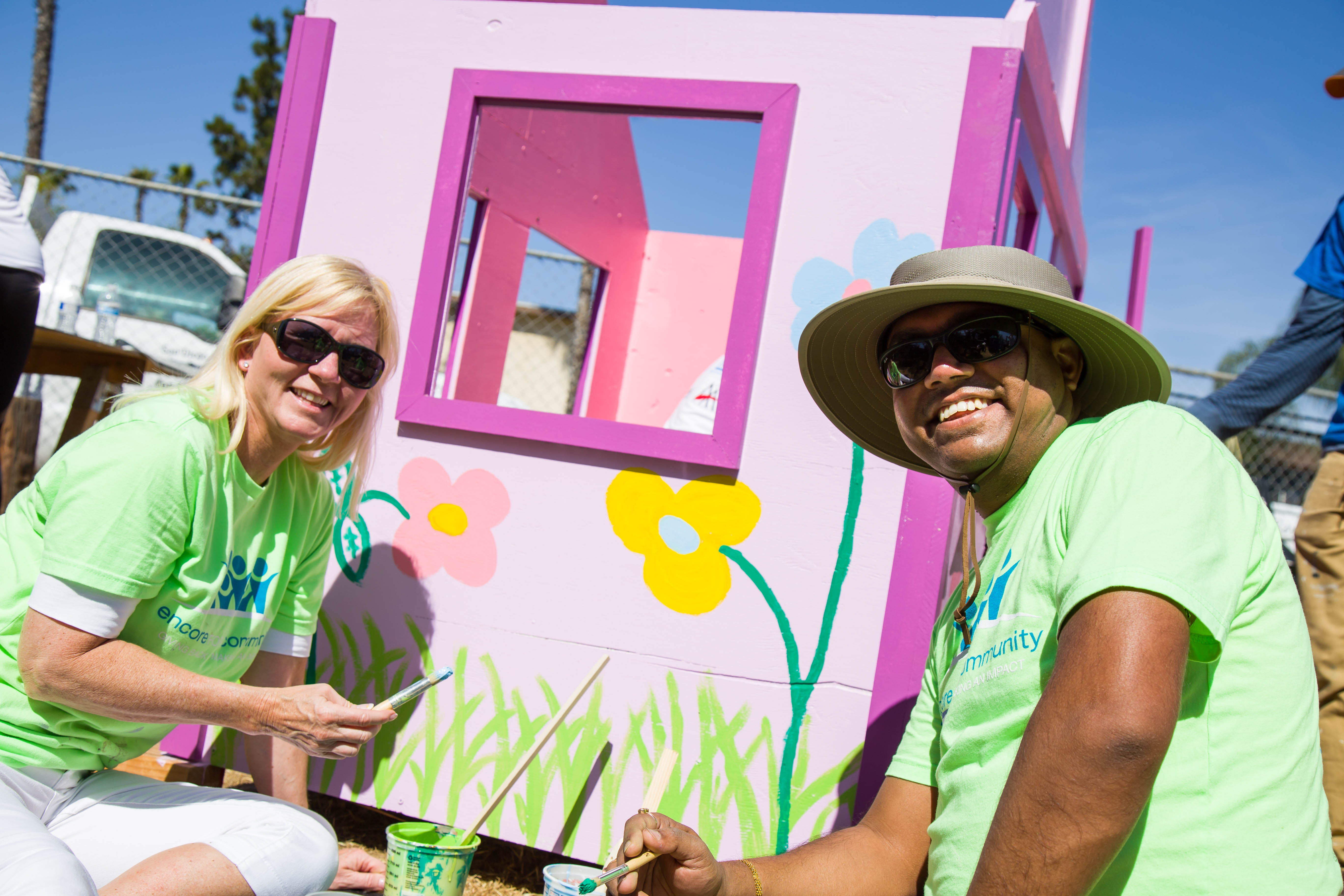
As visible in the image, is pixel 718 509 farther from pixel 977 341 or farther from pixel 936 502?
pixel 977 341

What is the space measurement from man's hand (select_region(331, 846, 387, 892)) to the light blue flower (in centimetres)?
175

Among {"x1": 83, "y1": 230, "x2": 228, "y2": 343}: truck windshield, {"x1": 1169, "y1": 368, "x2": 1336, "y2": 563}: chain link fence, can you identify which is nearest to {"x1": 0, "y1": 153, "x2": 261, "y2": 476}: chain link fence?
{"x1": 83, "y1": 230, "x2": 228, "y2": 343}: truck windshield

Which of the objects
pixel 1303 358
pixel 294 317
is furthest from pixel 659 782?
pixel 1303 358

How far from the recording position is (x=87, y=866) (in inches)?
74.9

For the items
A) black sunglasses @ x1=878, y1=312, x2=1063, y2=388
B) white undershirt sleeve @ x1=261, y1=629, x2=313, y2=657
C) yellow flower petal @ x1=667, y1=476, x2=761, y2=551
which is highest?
black sunglasses @ x1=878, y1=312, x2=1063, y2=388

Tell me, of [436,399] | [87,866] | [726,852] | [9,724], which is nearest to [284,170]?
[436,399]

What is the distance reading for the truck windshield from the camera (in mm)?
7164

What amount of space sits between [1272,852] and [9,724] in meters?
2.23

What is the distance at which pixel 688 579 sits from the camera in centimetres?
264

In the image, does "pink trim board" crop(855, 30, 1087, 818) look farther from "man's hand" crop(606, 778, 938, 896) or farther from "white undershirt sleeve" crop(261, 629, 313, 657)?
"white undershirt sleeve" crop(261, 629, 313, 657)

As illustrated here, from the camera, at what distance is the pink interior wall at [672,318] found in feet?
19.2

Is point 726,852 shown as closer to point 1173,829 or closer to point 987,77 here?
point 1173,829

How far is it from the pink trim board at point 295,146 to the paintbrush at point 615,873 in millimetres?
2334

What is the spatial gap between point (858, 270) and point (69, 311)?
653cm
